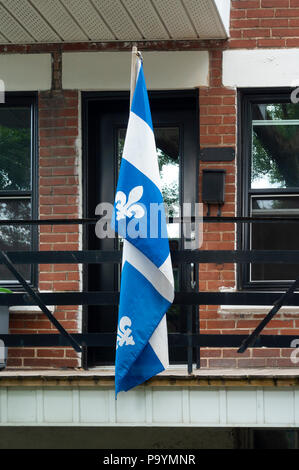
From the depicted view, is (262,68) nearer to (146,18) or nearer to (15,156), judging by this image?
(146,18)

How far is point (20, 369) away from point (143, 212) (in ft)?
6.40

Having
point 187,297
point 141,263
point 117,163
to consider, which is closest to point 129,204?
point 141,263

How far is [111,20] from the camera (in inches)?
219

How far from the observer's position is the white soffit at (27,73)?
19.8ft

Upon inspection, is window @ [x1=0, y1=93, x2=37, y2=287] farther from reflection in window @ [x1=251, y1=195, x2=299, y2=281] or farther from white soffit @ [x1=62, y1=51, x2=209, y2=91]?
reflection in window @ [x1=251, y1=195, x2=299, y2=281]

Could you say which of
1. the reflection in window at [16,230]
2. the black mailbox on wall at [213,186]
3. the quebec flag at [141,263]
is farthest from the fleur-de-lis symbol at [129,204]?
the reflection in window at [16,230]

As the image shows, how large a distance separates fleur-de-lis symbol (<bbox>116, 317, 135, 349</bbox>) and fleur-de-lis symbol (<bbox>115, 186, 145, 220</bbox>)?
0.61m

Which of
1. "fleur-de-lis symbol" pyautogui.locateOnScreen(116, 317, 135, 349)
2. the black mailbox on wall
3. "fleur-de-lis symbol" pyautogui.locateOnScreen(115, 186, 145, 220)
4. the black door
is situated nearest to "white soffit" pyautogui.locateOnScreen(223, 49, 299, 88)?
the black door

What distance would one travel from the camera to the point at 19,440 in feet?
19.7

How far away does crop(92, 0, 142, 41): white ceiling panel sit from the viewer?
5250mm

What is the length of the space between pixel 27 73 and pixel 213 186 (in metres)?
1.71

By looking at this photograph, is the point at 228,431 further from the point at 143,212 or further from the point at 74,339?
the point at 143,212

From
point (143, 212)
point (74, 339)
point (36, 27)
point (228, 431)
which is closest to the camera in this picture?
point (143, 212)
